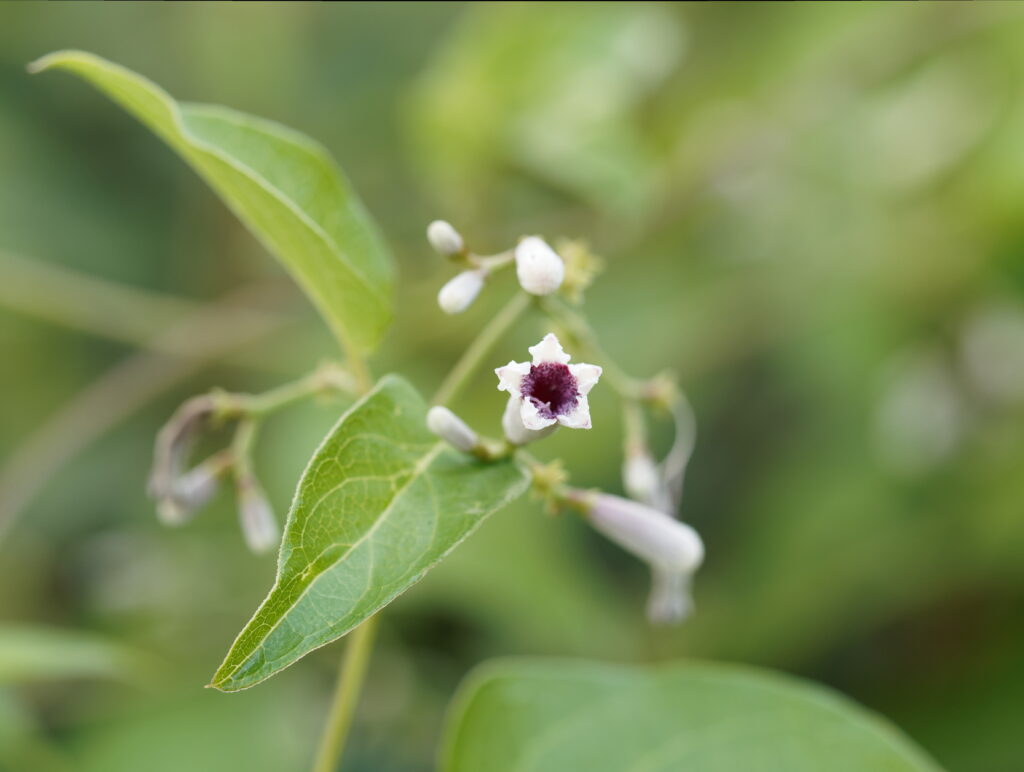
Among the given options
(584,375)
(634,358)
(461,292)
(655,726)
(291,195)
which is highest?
(634,358)

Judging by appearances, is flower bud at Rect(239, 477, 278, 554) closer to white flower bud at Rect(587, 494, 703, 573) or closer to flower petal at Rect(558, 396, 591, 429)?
white flower bud at Rect(587, 494, 703, 573)

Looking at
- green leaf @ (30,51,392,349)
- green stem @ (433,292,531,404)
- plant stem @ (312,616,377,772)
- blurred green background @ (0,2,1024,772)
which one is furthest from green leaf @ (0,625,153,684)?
green stem @ (433,292,531,404)

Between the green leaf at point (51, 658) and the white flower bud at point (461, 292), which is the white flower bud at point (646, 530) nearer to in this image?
the white flower bud at point (461, 292)

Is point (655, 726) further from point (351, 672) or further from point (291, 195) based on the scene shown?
point (291, 195)

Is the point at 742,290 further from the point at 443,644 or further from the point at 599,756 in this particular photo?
the point at 599,756

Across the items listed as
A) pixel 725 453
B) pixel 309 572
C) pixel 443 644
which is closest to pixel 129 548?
pixel 443 644

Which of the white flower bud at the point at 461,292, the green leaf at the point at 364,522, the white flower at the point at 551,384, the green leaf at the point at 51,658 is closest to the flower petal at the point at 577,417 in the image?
the white flower at the point at 551,384

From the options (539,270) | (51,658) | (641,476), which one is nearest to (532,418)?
(539,270)
